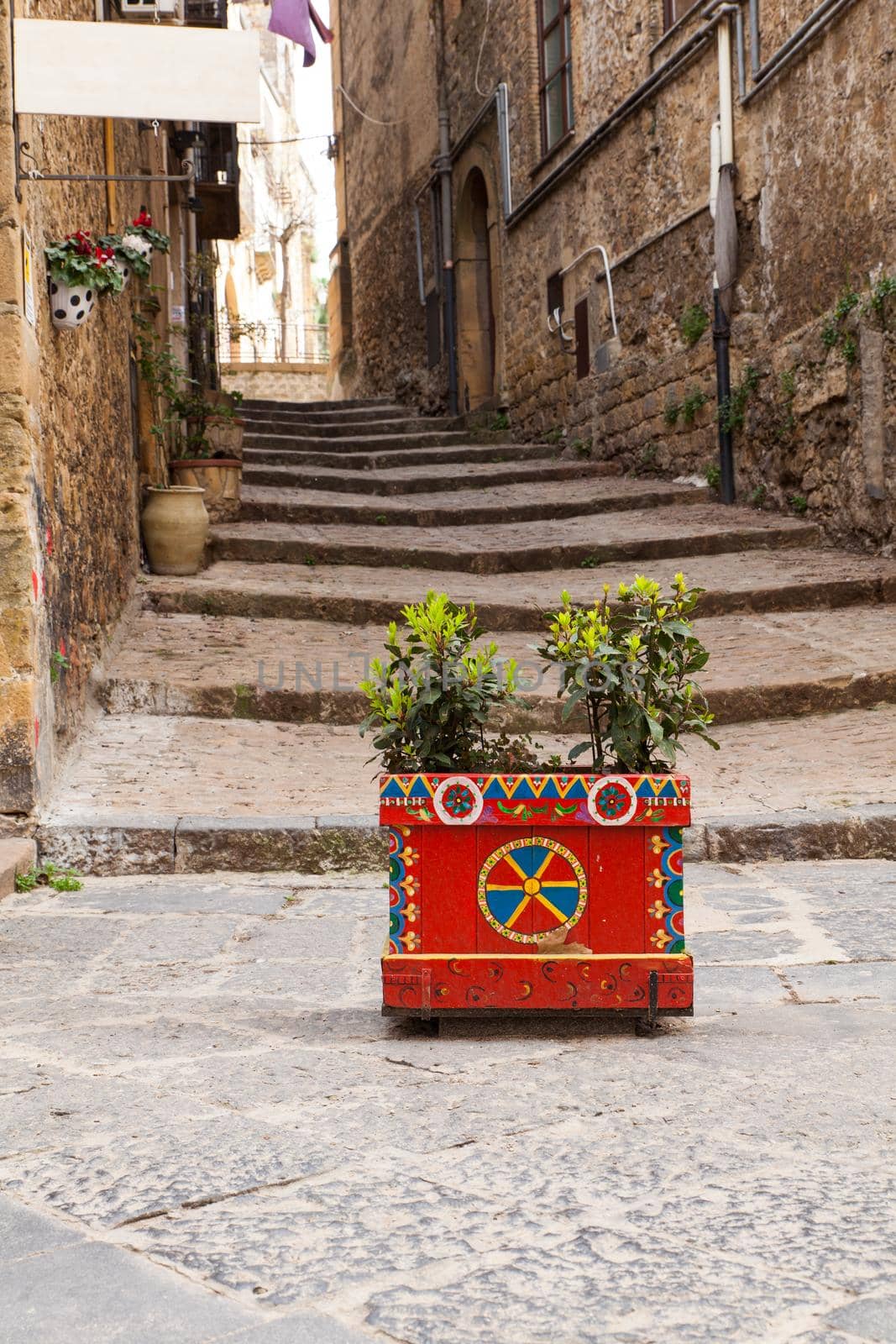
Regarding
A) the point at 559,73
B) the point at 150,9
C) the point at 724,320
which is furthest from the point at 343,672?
the point at 559,73

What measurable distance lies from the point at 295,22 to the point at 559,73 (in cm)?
496

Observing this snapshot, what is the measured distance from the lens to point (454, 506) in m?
10.8

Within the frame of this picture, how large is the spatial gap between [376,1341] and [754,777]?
3.95m

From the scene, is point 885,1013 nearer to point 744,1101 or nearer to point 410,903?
point 744,1101

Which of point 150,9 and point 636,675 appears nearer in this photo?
point 636,675

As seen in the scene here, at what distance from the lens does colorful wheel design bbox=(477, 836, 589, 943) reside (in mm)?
2754

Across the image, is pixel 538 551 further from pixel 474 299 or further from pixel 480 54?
pixel 480 54

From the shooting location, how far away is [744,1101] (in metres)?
2.25

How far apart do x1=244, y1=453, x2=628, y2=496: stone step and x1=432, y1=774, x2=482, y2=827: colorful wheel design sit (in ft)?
29.2

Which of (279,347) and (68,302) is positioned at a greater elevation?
(279,347)

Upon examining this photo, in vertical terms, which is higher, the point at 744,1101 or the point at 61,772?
the point at 61,772

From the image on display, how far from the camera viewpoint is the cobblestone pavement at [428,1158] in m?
1.54

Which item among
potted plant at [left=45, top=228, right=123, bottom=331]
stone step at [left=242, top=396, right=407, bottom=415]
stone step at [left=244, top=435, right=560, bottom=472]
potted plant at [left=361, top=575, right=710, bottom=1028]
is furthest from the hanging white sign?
stone step at [left=242, top=396, right=407, bottom=415]

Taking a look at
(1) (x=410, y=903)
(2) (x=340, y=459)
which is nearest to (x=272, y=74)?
(2) (x=340, y=459)
